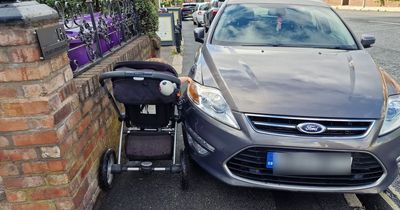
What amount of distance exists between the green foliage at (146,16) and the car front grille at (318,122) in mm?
4334

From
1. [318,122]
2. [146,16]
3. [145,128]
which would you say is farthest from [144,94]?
[146,16]

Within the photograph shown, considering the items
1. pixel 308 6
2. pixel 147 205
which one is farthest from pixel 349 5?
pixel 147 205

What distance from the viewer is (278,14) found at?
147 inches

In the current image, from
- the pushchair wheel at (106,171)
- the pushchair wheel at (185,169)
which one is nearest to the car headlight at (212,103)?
the pushchair wheel at (185,169)

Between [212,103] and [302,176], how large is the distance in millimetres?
813

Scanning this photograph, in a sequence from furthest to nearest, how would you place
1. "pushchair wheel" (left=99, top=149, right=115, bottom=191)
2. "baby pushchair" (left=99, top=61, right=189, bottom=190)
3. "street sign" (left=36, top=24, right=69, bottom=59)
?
1. "pushchair wheel" (left=99, top=149, right=115, bottom=191)
2. "baby pushchair" (left=99, top=61, right=189, bottom=190)
3. "street sign" (left=36, top=24, right=69, bottom=59)

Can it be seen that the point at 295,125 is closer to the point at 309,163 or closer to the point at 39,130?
the point at 309,163

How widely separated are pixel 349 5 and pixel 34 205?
141 feet

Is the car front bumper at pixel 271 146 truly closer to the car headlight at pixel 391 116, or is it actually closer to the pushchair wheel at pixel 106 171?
the car headlight at pixel 391 116

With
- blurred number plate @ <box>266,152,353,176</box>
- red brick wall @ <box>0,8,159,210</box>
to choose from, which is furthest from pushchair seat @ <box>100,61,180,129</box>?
blurred number plate @ <box>266,152,353,176</box>

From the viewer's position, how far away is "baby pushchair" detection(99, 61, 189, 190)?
2473 millimetres

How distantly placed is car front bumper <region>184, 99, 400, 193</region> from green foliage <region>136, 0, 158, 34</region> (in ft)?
13.1

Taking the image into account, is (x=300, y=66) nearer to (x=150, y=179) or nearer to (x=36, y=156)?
(x=150, y=179)

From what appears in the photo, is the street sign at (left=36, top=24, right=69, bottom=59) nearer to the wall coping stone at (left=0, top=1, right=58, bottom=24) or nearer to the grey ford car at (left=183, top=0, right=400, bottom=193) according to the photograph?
the wall coping stone at (left=0, top=1, right=58, bottom=24)
